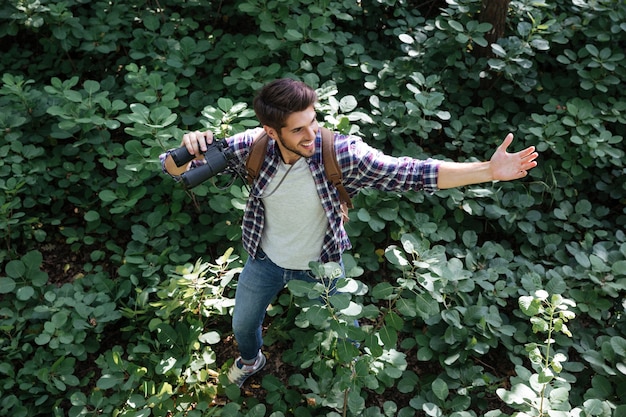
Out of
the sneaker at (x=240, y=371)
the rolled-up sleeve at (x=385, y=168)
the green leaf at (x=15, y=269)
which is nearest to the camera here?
the rolled-up sleeve at (x=385, y=168)

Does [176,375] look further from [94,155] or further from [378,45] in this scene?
[378,45]

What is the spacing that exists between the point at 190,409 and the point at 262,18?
7.92 ft

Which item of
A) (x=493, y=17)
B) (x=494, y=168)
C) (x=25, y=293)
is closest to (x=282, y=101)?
(x=494, y=168)

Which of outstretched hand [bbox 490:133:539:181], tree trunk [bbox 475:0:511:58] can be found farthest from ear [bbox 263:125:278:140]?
tree trunk [bbox 475:0:511:58]

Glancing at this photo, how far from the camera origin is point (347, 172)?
2.19 metres

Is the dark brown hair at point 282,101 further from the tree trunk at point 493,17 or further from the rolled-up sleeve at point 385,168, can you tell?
the tree trunk at point 493,17

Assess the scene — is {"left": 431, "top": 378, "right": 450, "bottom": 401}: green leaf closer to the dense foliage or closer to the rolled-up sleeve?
the dense foliage

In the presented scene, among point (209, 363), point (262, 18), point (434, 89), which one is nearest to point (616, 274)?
point (434, 89)

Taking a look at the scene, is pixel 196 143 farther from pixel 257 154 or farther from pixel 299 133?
pixel 299 133

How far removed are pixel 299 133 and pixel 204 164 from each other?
0.39 metres

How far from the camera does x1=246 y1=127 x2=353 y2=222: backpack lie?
215 centimetres

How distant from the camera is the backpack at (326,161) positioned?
7.04 feet

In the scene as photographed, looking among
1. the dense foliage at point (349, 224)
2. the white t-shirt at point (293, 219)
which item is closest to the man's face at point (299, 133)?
the white t-shirt at point (293, 219)

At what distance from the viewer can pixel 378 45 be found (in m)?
4.22
